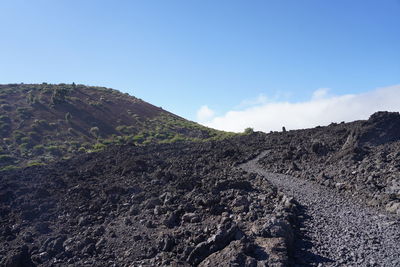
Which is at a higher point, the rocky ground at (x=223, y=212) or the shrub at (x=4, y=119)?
the shrub at (x=4, y=119)

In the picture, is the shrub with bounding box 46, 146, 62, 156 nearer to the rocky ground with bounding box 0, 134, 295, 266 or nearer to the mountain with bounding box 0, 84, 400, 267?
the mountain with bounding box 0, 84, 400, 267

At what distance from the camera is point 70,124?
2106 inches

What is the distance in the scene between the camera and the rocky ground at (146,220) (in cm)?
891

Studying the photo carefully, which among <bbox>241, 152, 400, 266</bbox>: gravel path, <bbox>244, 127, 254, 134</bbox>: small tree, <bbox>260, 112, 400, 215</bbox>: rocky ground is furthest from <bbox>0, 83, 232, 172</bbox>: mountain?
<bbox>241, 152, 400, 266</bbox>: gravel path

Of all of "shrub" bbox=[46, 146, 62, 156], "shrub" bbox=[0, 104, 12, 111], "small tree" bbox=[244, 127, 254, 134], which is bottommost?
"shrub" bbox=[46, 146, 62, 156]

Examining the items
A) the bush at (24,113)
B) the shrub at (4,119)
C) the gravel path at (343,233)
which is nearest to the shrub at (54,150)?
the shrub at (4,119)

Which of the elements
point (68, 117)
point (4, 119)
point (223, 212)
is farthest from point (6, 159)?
point (223, 212)

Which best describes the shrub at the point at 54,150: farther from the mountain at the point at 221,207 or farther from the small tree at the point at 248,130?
the small tree at the point at 248,130

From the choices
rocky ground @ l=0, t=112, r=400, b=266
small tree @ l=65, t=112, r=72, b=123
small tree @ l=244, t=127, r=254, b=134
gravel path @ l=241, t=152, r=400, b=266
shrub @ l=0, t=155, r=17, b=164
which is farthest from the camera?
small tree @ l=65, t=112, r=72, b=123

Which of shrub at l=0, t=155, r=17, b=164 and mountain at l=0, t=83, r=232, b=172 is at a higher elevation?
mountain at l=0, t=83, r=232, b=172

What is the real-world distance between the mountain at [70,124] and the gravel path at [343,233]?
30395 mm

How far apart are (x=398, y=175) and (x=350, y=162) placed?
3.54 m

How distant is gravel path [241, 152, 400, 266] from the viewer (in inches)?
327

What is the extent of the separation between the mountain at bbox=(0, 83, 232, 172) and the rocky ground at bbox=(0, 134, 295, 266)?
62.1ft
